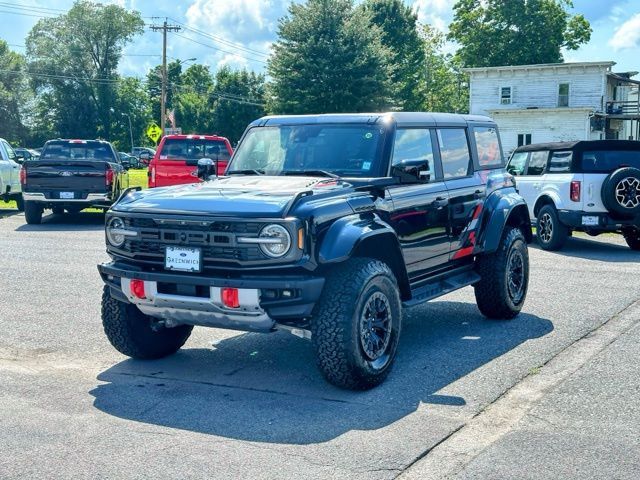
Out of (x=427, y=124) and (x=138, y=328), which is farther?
(x=427, y=124)

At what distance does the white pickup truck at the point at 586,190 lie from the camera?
43.4 feet

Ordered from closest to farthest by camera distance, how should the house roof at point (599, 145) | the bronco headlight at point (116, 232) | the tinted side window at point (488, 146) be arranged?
the bronco headlight at point (116, 232) → the tinted side window at point (488, 146) → the house roof at point (599, 145)

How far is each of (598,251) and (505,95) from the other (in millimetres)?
42811

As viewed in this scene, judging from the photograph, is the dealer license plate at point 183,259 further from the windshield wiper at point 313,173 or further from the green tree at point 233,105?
the green tree at point 233,105

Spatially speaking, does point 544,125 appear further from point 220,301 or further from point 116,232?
point 220,301

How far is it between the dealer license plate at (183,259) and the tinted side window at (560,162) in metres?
9.90

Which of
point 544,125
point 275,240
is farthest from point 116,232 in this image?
point 544,125

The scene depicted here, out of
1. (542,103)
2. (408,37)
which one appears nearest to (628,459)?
(542,103)

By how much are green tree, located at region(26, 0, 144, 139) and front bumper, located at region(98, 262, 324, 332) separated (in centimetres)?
8424

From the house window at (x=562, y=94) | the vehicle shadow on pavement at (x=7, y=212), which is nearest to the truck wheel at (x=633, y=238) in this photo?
the vehicle shadow on pavement at (x=7, y=212)

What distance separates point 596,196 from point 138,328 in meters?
Answer: 9.26

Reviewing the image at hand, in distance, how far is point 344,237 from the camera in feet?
18.9

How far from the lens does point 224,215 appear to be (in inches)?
222

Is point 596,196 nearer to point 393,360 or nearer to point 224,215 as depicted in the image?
point 393,360
